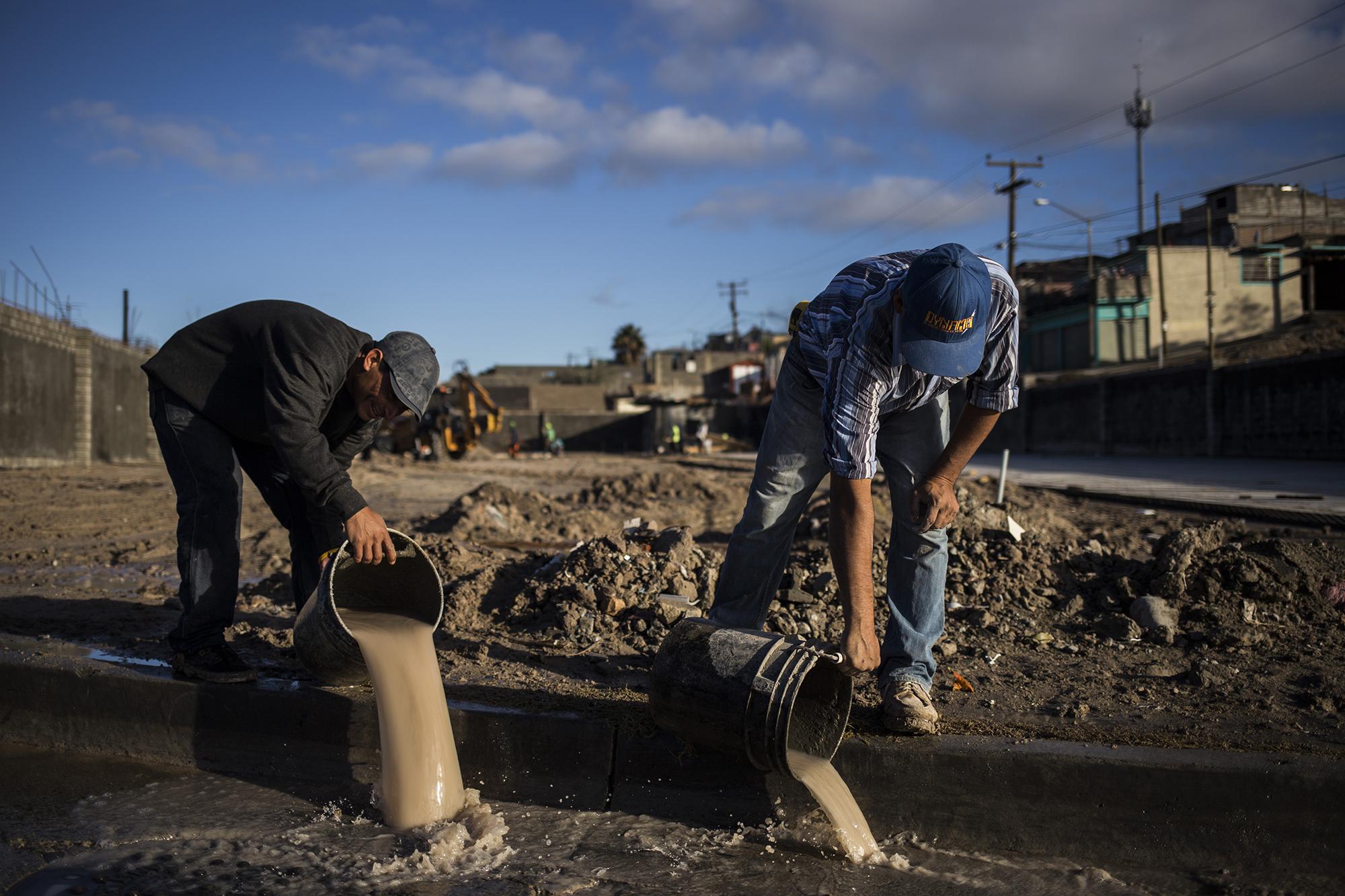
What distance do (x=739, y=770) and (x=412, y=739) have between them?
101cm

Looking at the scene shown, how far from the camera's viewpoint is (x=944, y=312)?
2.30 meters

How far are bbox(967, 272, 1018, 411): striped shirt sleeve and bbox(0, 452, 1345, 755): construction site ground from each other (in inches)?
19.2

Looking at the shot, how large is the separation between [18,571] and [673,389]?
185ft

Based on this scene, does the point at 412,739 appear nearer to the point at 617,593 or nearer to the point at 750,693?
the point at 750,693

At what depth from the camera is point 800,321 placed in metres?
2.93

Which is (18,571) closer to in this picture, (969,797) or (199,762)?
(199,762)

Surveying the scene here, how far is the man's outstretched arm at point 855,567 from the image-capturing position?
253cm

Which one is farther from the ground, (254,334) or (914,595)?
(254,334)

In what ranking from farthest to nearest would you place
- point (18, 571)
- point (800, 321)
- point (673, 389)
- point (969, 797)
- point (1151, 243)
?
point (673, 389)
point (1151, 243)
point (18, 571)
point (800, 321)
point (969, 797)

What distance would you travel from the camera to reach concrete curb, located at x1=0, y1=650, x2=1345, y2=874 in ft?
8.36

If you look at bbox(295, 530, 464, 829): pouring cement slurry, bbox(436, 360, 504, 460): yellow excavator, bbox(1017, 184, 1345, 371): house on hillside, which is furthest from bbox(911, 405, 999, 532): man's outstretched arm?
bbox(1017, 184, 1345, 371): house on hillside

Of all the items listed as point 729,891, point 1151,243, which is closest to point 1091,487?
point 729,891

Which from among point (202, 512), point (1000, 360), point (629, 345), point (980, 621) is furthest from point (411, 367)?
point (629, 345)

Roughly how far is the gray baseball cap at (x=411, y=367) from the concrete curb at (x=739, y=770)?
105 cm
